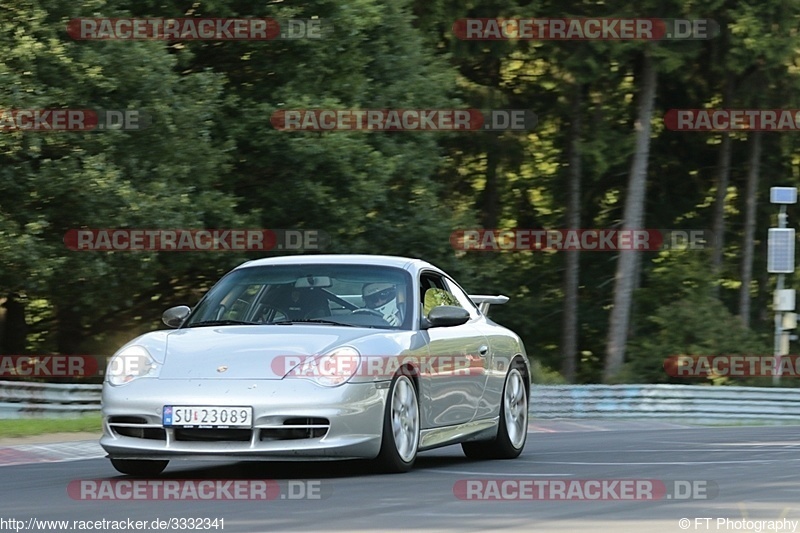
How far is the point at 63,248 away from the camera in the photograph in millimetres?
25453

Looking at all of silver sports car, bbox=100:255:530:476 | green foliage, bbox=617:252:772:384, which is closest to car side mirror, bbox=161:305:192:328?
silver sports car, bbox=100:255:530:476

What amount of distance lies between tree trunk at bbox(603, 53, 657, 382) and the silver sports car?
996 inches

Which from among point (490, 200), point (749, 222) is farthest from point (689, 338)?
point (490, 200)

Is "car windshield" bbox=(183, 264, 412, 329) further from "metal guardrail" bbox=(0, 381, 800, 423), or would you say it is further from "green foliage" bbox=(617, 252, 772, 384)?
"green foliage" bbox=(617, 252, 772, 384)

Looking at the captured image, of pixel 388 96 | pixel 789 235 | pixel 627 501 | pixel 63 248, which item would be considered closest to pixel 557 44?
pixel 388 96

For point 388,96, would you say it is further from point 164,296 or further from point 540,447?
point 540,447

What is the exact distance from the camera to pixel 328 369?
384 inches

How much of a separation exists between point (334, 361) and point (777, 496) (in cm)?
279

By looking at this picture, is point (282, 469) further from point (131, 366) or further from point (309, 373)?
point (131, 366)

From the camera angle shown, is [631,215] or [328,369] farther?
[631,215]

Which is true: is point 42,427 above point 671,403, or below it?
above

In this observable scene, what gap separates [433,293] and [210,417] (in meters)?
2.74

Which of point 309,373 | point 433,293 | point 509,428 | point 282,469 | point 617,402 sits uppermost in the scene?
point 433,293

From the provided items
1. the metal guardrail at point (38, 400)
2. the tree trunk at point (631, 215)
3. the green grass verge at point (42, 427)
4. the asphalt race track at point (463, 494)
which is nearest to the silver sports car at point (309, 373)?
the asphalt race track at point (463, 494)
